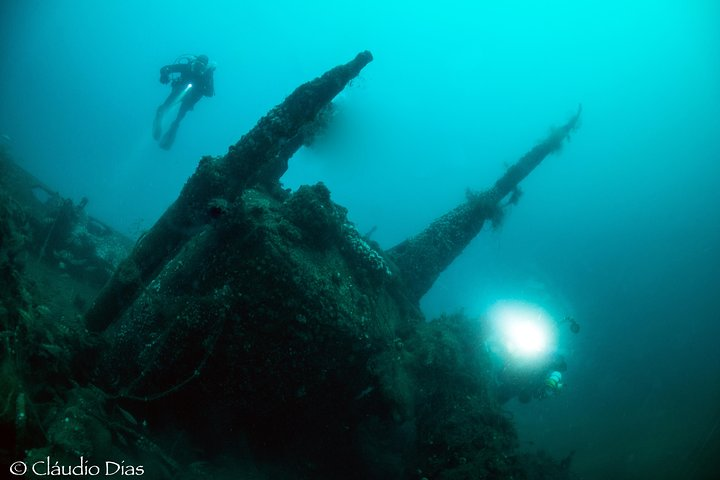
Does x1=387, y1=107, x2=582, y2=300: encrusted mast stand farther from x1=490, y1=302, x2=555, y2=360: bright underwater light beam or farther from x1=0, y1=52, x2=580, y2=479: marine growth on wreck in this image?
x1=0, y1=52, x2=580, y2=479: marine growth on wreck

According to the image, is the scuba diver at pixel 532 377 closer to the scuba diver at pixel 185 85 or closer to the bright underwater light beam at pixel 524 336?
the bright underwater light beam at pixel 524 336

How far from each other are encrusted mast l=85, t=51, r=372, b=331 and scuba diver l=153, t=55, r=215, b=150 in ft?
29.1

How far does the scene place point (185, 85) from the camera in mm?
14055

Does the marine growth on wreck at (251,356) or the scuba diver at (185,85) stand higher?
the scuba diver at (185,85)

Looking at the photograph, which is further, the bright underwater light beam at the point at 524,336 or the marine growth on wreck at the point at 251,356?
the bright underwater light beam at the point at 524,336

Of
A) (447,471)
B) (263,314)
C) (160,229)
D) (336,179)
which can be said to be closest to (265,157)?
(160,229)

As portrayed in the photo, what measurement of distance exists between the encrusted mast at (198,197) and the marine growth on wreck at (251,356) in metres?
0.02

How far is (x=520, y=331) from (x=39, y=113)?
174m

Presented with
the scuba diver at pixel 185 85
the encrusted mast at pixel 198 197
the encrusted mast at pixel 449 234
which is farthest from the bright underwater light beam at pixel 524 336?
the scuba diver at pixel 185 85

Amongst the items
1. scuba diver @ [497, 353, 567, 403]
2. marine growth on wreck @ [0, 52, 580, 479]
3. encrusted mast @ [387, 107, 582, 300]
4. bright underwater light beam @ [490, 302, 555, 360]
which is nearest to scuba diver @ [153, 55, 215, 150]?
marine growth on wreck @ [0, 52, 580, 479]

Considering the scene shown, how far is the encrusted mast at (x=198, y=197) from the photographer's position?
5.72 metres

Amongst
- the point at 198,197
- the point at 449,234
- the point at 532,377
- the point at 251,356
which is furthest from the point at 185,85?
the point at 532,377

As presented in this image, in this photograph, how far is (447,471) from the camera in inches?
214

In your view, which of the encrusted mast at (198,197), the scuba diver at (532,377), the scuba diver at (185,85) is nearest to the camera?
the encrusted mast at (198,197)
